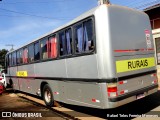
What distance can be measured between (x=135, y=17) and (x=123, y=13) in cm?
63

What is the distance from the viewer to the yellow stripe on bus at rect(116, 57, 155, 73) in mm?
6720

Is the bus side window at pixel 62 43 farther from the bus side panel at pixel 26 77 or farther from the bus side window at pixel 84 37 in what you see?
the bus side panel at pixel 26 77

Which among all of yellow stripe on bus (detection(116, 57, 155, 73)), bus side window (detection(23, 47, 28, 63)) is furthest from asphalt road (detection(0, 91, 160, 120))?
bus side window (detection(23, 47, 28, 63))

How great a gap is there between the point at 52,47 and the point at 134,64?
3458 mm

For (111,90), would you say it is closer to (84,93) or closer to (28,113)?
(84,93)

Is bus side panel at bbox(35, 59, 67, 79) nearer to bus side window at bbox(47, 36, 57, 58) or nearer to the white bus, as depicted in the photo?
the white bus

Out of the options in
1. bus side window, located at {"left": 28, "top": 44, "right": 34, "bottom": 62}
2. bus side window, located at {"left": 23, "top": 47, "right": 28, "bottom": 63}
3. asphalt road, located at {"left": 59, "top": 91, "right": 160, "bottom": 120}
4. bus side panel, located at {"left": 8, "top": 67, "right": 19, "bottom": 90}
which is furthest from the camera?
bus side panel, located at {"left": 8, "top": 67, "right": 19, "bottom": 90}

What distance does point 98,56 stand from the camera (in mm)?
6629

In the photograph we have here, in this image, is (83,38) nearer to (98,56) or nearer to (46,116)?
(98,56)

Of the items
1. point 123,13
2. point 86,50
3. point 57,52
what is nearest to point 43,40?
point 57,52

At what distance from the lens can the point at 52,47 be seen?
927 centimetres

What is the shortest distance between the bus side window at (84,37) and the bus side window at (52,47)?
163 cm

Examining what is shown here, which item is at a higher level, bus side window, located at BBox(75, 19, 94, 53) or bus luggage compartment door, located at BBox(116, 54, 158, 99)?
bus side window, located at BBox(75, 19, 94, 53)

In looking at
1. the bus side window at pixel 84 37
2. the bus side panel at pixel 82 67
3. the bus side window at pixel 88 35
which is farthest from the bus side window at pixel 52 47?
the bus side window at pixel 88 35
